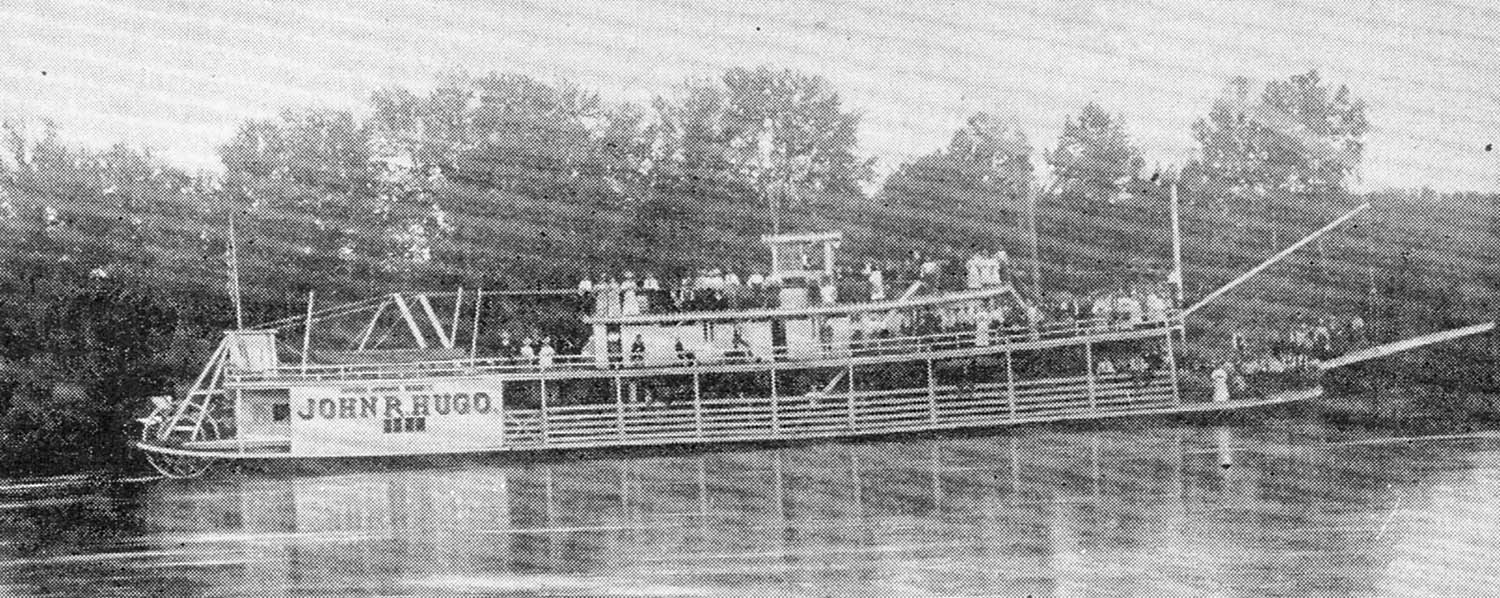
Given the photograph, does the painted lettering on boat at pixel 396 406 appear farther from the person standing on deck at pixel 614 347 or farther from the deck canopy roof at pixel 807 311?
the deck canopy roof at pixel 807 311

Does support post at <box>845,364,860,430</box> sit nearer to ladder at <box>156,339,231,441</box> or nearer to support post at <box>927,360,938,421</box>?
support post at <box>927,360,938,421</box>

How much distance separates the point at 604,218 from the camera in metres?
54.7

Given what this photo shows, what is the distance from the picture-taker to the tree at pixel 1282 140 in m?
58.4

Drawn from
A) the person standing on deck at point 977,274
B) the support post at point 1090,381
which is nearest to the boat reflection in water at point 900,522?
the support post at point 1090,381

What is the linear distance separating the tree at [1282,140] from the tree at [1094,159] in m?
2.38

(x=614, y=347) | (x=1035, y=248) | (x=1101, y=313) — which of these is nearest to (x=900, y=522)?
(x=614, y=347)

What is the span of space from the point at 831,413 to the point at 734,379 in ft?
9.16

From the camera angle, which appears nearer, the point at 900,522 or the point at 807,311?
the point at 900,522

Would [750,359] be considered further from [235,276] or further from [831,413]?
[235,276]

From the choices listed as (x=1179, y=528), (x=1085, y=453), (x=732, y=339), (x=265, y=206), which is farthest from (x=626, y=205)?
(x=1179, y=528)

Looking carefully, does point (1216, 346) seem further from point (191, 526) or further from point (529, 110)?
point (191, 526)

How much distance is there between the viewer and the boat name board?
40938 millimetres


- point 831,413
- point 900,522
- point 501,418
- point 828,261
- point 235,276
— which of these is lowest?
point 900,522

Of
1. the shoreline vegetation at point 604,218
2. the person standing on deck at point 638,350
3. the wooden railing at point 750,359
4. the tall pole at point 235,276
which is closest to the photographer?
the wooden railing at point 750,359
